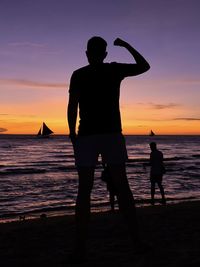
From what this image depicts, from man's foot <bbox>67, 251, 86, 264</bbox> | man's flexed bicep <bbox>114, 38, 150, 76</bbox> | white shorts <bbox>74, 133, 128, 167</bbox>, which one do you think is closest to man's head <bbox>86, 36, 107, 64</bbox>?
man's flexed bicep <bbox>114, 38, 150, 76</bbox>

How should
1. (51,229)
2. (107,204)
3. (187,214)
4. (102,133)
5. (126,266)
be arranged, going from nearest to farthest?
(126,266) → (102,133) → (51,229) → (187,214) → (107,204)

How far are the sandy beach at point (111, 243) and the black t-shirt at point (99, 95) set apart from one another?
48.2 inches

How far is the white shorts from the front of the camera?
3.84 meters

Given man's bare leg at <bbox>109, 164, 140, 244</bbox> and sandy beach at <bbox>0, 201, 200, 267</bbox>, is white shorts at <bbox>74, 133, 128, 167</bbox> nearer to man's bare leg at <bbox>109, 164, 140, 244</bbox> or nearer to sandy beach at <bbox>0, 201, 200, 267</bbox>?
man's bare leg at <bbox>109, 164, 140, 244</bbox>

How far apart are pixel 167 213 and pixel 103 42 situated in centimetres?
372

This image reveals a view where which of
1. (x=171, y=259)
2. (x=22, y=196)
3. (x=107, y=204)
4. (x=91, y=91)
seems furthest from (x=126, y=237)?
(x=22, y=196)

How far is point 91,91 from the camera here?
3.90 metres

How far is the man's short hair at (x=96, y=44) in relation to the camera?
12.9ft

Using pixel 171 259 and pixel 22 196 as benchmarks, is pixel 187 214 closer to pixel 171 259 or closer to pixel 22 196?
pixel 171 259

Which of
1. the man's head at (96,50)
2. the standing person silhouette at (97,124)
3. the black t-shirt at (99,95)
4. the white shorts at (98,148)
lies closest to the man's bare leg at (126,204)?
the standing person silhouette at (97,124)

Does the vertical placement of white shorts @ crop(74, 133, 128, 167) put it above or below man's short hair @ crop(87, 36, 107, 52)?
below

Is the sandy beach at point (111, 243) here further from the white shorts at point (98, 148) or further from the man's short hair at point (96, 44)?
the man's short hair at point (96, 44)

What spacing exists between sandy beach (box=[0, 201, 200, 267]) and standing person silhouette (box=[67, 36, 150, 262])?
26 cm

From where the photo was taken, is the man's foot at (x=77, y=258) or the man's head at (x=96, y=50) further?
the man's head at (x=96, y=50)
